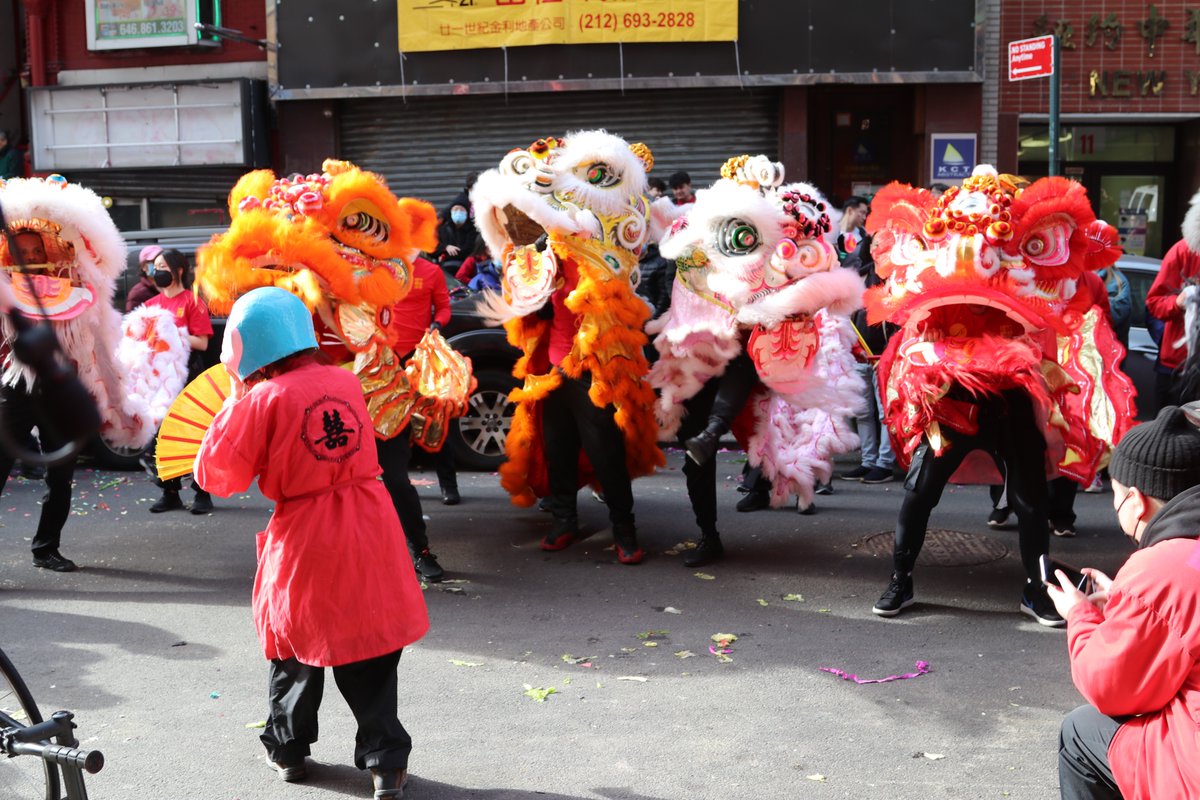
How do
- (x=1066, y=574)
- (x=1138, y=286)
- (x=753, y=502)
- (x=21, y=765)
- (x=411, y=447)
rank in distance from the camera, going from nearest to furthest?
(x=1066, y=574)
(x=21, y=765)
(x=411, y=447)
(x=753, y=502)
(x=1138, y=286)

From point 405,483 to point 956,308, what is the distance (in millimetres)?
2853

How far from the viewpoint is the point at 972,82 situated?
14.6 metres

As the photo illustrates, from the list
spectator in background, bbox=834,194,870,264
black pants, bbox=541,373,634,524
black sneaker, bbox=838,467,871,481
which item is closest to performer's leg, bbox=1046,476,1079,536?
black sneaker, bbox=838,467,871,481

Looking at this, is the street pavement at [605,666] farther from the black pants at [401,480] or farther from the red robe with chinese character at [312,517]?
the red robe with chinese character at [312,517]

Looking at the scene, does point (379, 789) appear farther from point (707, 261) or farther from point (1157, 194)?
point (1157, 194)

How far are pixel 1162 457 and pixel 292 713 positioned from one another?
9.19 feet

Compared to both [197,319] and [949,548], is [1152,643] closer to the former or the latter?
[949,548]

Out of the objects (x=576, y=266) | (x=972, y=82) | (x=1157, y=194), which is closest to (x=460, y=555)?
(x=576, y=266)

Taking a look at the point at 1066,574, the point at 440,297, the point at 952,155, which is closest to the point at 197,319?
the point at 440,297

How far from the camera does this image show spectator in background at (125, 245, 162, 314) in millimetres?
8938

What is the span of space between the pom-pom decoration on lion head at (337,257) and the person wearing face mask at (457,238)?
515 centimetres

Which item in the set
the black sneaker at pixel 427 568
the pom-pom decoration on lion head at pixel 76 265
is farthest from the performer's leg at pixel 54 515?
the black sneaker at pixel 427 568

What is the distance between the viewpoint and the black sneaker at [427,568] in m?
6.64

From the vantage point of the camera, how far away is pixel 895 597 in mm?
5996
